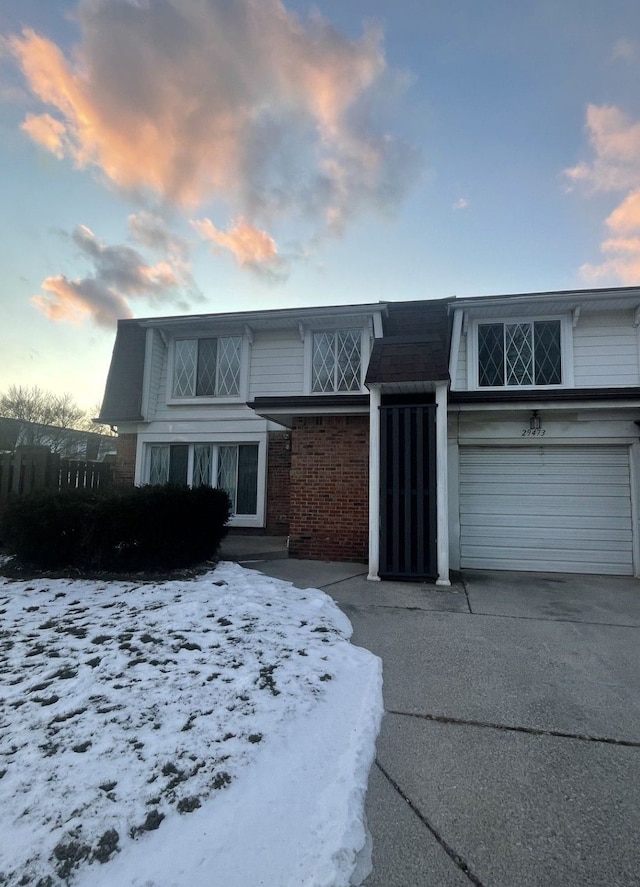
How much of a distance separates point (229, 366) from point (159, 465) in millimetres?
3043

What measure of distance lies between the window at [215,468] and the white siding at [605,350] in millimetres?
7323

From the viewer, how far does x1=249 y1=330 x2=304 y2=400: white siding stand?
32.8ft

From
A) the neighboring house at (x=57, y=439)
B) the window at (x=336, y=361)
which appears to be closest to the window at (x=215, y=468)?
the window at (x=336, y=361)

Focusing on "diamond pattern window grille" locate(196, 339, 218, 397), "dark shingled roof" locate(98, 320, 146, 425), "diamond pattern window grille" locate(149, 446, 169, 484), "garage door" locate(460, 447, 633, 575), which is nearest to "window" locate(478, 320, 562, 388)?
"garage door" locate(460, 447, 633, 575)

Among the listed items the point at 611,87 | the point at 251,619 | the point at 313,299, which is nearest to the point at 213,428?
the point at 313,299

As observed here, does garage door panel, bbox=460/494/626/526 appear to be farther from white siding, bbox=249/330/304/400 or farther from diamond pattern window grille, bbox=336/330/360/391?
white siding, bbox=249/330/304/400

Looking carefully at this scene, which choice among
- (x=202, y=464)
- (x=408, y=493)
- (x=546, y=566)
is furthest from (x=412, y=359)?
(x=202, y=464)

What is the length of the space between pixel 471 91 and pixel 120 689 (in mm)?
10188

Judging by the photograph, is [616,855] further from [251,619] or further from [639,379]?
[639,379]

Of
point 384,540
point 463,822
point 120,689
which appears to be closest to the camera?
point 463,822

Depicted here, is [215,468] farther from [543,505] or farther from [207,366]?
[543,505]

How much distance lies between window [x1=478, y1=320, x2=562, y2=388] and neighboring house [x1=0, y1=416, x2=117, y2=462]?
21.6 metres

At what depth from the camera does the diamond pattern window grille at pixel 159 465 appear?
34.3 feet

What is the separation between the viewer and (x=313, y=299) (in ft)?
34.3
